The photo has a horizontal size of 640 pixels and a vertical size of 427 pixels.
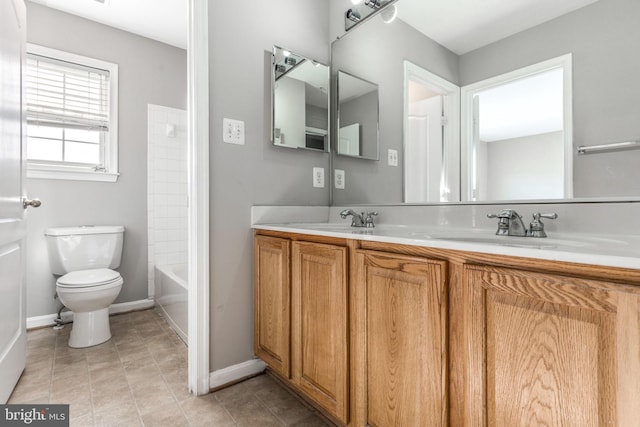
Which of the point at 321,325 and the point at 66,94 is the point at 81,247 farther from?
the point at 321,325

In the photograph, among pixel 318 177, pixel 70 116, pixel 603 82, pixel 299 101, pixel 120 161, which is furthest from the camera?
pixel 120 161

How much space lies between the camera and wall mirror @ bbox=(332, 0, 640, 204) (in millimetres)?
957

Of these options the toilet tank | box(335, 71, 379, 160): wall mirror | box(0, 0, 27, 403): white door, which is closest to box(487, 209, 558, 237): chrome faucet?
box(335, 71, 379, 160): wall mirror

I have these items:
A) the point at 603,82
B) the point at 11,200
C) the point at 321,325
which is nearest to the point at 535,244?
the point at 603,82

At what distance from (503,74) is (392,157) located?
2.00ft

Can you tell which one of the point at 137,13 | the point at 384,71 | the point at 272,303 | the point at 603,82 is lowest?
the point at 272,303

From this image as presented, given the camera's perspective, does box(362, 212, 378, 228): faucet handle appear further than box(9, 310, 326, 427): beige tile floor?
Yes

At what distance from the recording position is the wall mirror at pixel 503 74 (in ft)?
3.14

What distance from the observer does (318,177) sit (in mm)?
1920

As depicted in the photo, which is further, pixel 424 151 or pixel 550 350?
pixel 424 151

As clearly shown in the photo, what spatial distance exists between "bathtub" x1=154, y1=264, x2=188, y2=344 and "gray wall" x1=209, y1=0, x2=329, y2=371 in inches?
21.8

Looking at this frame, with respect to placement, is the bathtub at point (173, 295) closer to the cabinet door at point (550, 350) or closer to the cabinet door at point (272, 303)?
the cabinet door at point (272, 303)

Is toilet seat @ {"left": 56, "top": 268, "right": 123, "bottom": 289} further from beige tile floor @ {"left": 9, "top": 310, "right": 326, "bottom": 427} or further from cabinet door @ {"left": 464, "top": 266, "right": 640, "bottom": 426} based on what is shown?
cabinet door @ {"left": 464, "top": 266, "right": 640, "bottom": 426}

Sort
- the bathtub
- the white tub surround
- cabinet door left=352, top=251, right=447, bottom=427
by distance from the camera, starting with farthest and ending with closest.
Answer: the white tub surround, the bathtub, cabinet door left=352, top=251, right=447, bottom=427
